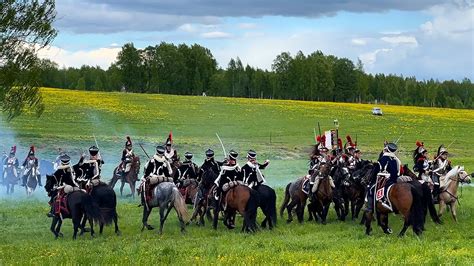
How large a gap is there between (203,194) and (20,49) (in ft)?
43.2

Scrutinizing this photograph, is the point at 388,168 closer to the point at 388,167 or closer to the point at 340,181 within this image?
the point at 388,167

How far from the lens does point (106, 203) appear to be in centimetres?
2302

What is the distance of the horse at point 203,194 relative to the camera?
24.9 meters

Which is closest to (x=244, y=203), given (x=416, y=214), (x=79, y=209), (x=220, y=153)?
(x=79, y=209)

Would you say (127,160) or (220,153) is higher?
(127,160)

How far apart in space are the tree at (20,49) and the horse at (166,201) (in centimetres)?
1174

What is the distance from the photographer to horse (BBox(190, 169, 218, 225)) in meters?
24.9

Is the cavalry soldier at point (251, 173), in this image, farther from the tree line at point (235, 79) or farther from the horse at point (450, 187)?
the tree line at point (235, 79)

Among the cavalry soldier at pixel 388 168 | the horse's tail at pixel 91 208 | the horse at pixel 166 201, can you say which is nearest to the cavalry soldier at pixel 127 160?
the horse at pixel 166 201

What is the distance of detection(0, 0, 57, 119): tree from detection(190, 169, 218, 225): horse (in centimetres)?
1183

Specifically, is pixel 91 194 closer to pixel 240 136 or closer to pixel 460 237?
pixel 460 237

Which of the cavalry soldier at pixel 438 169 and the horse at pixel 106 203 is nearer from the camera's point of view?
the horse at pixel 106 203

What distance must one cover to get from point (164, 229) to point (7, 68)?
A: 12.8m

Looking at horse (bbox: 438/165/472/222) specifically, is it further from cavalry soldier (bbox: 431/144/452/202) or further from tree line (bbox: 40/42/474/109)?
tree line (bbox: 40/42/474/109)
